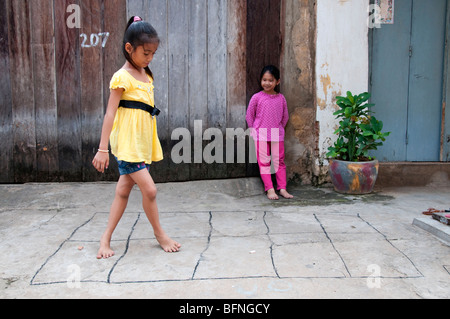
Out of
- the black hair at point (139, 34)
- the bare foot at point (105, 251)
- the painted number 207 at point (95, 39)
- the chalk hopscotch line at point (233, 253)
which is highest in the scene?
the painted number 207 at point (95, 39)

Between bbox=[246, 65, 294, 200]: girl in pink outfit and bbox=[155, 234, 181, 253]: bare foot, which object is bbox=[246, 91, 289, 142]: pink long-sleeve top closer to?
bbox=[246, 65, 294, 200]: girl in pink outfit

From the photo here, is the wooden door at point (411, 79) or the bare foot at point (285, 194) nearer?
the bare foot at point (285, 194)

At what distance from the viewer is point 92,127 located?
158 inches

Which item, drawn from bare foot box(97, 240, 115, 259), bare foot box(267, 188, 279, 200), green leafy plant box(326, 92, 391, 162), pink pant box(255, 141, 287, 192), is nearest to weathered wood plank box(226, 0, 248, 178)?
pink pant box(255, 141, 287, 192)

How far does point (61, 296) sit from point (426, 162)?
3.81m

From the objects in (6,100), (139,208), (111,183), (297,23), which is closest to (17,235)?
(139,208)

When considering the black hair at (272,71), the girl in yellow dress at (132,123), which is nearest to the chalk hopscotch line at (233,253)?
the girl in yellow dress at (132,123)

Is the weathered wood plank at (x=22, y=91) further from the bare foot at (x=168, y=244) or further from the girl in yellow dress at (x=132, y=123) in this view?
the bare foot at (x=168, y=244)

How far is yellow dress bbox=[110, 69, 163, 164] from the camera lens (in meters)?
2.45

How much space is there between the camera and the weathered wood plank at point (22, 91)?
3877mm

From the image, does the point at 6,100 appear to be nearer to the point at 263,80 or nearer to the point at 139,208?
the point at 139,208

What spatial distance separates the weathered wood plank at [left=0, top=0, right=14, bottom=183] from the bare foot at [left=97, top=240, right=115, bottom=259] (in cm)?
191

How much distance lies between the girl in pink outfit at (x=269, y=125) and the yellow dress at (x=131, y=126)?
170 centimetres

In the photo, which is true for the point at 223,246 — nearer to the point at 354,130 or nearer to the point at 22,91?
the point at 354,130
